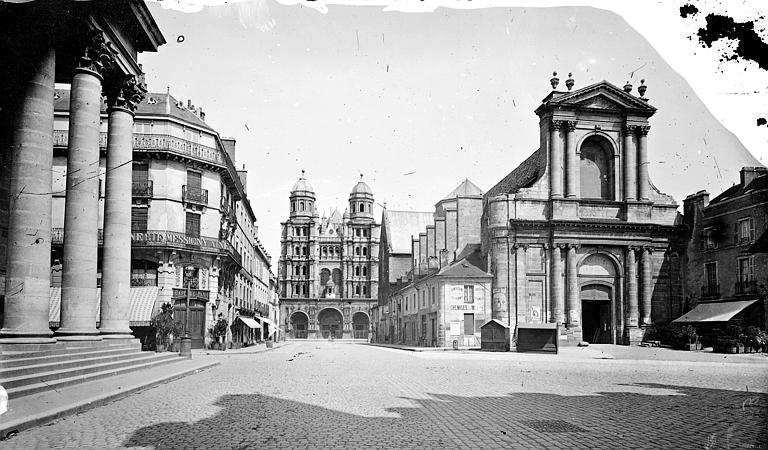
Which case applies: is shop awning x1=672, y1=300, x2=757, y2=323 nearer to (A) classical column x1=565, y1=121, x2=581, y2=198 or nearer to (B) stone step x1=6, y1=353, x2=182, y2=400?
(A) classical column x1=565, y1=121, x2=581, y2=198

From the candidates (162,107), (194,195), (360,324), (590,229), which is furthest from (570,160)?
(360,324)

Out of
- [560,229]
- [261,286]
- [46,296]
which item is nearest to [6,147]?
[46,296]

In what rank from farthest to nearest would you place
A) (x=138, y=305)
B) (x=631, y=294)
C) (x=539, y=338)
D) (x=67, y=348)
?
(x=631, y=294) < (x=539, y=338) < (x=138, y=305) < (x=67, y=348)

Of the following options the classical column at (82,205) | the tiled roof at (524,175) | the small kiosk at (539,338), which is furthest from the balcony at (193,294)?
the classical column at (82,205)

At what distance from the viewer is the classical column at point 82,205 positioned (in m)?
15.8

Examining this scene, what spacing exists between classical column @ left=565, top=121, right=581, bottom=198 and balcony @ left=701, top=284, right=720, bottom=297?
9.64 metres

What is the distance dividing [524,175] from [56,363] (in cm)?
4260

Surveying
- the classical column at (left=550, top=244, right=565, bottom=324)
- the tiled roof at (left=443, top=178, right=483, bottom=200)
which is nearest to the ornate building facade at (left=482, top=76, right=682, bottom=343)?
the classical column at (left=550, top=244, right=565, bottom=324)

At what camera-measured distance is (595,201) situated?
4369 cm

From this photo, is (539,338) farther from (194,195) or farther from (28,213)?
(28,213)

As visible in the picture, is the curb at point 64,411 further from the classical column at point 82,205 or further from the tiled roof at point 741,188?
the tiled roof at point 741,188

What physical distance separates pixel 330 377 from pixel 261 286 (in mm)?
56575

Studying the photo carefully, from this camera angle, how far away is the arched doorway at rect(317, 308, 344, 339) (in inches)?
4606

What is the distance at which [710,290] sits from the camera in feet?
137
